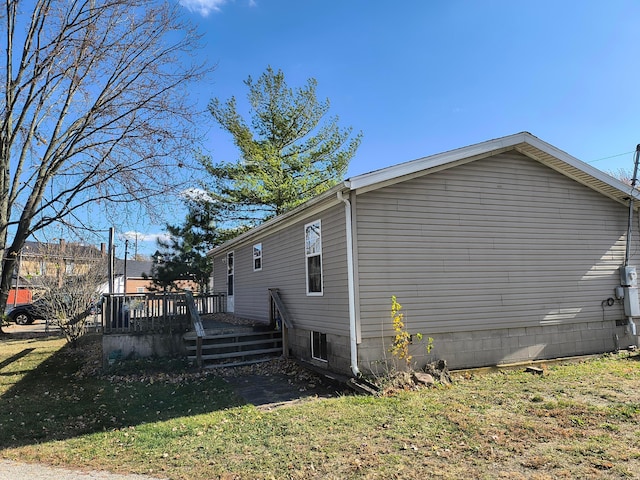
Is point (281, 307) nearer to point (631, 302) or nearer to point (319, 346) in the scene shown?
point (319, 346)

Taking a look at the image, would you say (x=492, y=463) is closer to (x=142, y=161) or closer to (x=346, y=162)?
(x=142, y=161)

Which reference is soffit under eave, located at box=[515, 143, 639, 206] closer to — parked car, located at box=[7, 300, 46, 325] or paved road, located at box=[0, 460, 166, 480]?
paved road, located at box=[0, 460, 166, 480]

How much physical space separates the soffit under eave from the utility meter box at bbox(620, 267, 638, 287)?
159 centimetres

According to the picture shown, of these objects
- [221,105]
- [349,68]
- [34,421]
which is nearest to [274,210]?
[221,105]

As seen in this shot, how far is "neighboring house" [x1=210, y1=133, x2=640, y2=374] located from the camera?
24.2 ft

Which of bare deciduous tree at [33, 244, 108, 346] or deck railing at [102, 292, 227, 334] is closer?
deck railing at [102, 292, 227, 334]

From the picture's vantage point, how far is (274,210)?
1962cm

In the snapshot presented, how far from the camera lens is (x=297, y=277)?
31.5ft

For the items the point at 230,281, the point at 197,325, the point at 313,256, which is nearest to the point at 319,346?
the point at 313,256

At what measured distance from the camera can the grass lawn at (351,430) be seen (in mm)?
3844

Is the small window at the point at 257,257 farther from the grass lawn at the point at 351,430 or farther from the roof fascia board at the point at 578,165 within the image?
the roof fascia board at the point at 578,165

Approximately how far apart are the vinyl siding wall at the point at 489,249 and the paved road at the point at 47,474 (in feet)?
14.2

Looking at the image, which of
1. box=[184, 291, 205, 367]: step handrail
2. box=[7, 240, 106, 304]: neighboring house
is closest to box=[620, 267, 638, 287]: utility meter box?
box=[184, 291, 205, 367]: step handrail

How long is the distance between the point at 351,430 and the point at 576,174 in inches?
309
